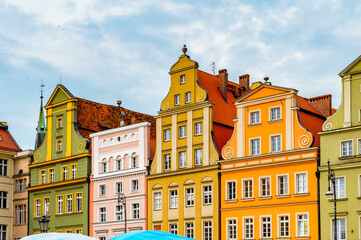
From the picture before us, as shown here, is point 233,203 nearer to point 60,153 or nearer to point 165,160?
point 165,160

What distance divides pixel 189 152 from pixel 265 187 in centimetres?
694

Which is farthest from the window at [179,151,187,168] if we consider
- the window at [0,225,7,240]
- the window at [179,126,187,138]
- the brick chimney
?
the window at [0,225,7,240]

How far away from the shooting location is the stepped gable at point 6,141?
64281mm

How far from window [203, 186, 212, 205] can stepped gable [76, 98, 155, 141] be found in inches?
421

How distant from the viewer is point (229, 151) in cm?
4716

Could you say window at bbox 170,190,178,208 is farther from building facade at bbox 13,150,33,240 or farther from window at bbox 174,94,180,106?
building facade at bbox 13,150,33,240

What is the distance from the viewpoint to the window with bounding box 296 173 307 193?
1689 inches

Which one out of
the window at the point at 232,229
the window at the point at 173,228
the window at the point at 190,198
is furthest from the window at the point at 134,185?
the window at the point at 232,229

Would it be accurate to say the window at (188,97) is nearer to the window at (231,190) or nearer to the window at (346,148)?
the window at (231,190)

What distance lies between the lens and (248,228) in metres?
45.6

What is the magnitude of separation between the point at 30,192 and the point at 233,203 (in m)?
22.9

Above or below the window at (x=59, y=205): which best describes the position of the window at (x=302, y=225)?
below

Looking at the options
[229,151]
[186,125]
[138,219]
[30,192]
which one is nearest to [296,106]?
[229,151]

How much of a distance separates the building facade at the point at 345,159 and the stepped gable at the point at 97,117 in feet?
63.4
